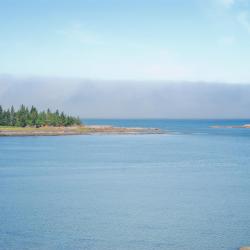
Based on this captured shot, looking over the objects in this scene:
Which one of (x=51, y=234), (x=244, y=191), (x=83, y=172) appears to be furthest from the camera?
(x=83, y=172)

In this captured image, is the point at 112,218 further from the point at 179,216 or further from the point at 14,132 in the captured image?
the point at 14,132

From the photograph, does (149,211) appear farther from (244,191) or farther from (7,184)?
(7,184)

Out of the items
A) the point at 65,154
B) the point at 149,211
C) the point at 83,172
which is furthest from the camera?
the point at 65,154

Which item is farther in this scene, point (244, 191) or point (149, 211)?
point (244, 191)

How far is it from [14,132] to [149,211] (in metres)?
147

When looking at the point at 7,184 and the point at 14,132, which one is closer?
the point at 7,184

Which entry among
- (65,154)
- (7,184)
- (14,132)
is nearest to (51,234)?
(7,184)

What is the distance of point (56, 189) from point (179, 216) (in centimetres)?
1942

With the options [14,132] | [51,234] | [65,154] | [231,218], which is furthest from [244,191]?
[14,132]

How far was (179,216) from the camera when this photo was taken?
42750 mm

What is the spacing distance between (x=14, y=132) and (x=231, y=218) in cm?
15162

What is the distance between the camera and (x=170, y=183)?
6275 centimetres

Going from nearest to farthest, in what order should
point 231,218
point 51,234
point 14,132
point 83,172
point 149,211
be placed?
point 51,234 → point 231,218 → point 149,211 → point 83,172 → point 14,132

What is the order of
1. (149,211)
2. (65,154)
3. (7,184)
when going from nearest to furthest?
(149,211) → (7,184) → (65,154)
